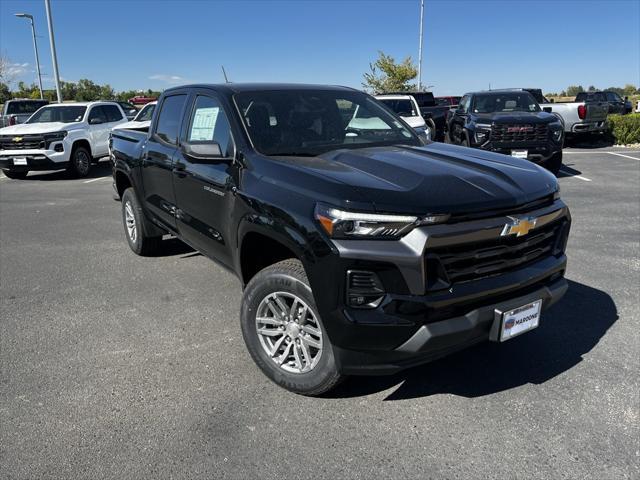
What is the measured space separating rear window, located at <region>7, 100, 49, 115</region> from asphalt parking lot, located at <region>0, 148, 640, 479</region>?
1632 cm

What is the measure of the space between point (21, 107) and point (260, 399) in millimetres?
20031

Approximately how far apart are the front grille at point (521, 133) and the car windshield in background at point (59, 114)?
1021 centimetres

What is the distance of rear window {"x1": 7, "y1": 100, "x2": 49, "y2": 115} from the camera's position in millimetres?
18547

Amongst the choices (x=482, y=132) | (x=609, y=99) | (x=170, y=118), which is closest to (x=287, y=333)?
(x=170, y=118)

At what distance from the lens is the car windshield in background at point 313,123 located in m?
3.52

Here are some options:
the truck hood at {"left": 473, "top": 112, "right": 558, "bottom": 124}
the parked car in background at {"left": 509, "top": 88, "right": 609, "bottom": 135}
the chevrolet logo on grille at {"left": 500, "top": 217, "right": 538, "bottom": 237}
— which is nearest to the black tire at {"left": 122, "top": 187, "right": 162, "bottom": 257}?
the chevrolet logo on grille at {"left": 500, "top": 217, "right": 538, "bottom": 237}

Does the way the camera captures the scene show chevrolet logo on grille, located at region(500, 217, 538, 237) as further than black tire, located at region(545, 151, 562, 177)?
No

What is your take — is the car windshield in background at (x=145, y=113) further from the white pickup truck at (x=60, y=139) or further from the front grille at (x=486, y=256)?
the front grille at (x=486, y=256)

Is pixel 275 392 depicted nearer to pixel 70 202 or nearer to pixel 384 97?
pixel 70 202

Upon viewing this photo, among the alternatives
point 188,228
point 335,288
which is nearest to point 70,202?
point 188,228

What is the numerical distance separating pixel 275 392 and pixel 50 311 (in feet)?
7.84

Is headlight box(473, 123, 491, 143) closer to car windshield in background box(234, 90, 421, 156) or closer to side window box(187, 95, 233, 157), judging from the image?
car windshield in background box(234, 90, 421, 156)

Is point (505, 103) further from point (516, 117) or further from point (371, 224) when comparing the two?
point (371, 224)

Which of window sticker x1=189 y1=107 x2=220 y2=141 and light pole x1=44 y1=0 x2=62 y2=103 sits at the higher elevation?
light pole x1=44 y1=0 x2=62 y2=103
